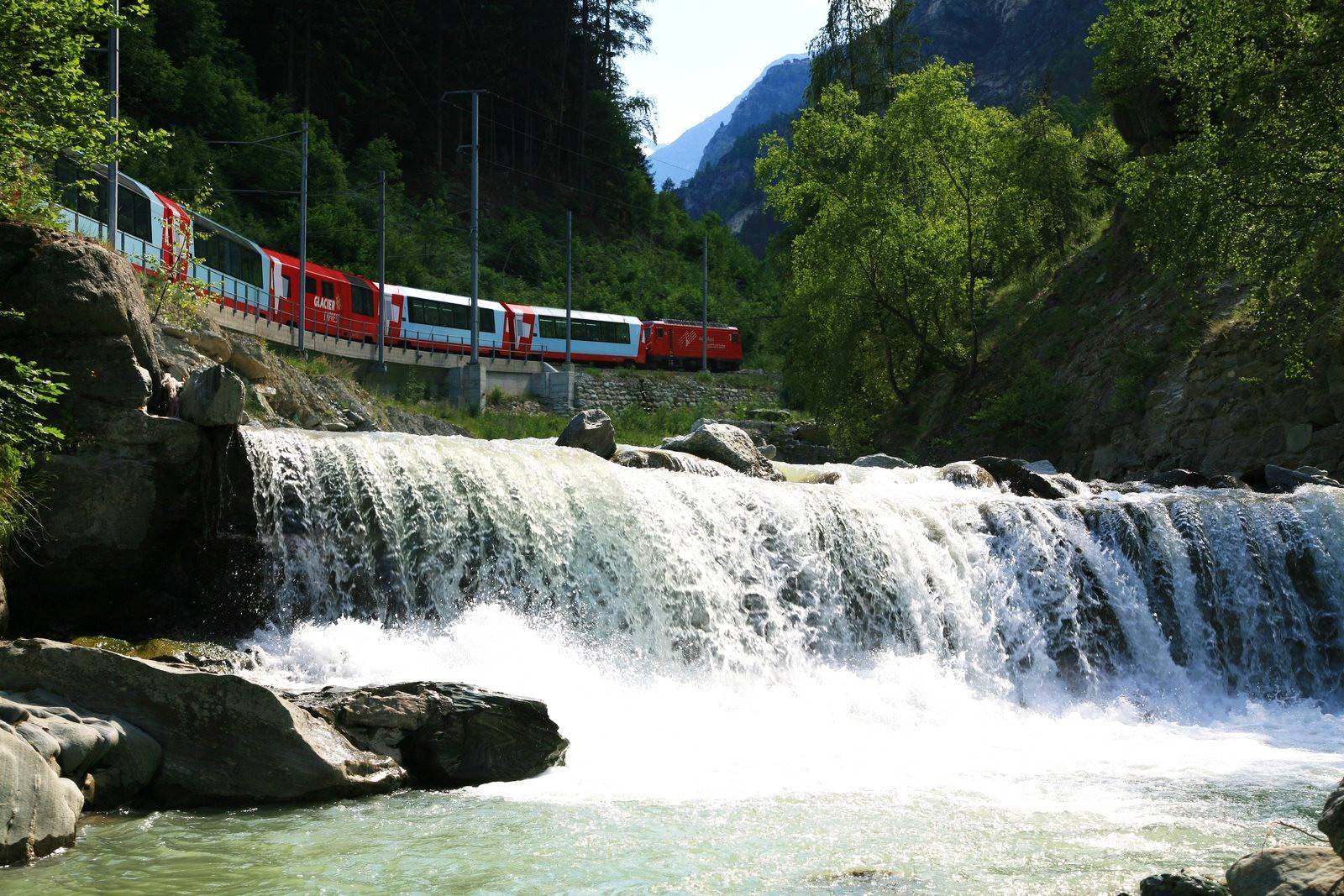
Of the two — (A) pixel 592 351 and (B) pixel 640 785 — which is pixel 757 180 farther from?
(B) pixel 640 785

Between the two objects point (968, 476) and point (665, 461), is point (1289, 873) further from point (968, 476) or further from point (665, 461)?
point (968, 476)

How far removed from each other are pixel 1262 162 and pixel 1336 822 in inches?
528

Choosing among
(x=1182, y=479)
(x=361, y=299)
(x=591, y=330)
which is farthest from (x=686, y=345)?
(x=1182, y=479)

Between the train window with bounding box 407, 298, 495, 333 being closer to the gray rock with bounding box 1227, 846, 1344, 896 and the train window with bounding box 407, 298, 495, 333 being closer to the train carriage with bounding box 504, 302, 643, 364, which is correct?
the train carriage with bounding box 504, 302, 643, 364

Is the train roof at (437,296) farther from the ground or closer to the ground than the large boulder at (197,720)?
farther from the ground

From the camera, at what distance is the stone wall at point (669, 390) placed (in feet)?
154

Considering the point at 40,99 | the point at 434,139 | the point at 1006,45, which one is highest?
the point at 1006,45

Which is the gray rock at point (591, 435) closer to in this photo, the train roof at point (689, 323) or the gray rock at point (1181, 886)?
the gray rock at point (1181, 886)

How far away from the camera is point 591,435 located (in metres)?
18.7

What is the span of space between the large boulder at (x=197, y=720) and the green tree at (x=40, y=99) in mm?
5469

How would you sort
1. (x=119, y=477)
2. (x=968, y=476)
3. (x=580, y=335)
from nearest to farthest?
(x=119, y=477) < (x=968, y=476) < (x=580, y=335)

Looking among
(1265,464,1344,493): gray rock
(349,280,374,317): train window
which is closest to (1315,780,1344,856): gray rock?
(1265,464,1344,493): gray rock

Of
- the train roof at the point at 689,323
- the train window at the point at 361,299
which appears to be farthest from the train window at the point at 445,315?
the train roof at the point at 689,323

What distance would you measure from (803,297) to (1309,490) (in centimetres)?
1770
